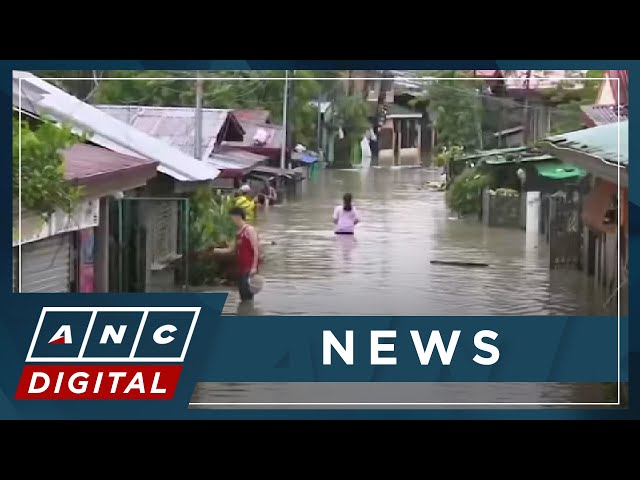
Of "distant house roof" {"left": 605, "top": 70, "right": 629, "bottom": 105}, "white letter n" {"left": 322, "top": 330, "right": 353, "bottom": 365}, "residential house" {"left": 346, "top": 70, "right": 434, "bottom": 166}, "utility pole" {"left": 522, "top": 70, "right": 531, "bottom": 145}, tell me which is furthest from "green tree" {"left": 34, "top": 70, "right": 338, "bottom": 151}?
"distant house roof" {"left": 605, "top": 70, "right": 629, "bottom": 105}

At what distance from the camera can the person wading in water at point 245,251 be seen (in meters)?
9.18

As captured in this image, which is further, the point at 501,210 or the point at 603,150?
the point at 501,210

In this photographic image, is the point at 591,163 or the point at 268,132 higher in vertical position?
the point at 268,132

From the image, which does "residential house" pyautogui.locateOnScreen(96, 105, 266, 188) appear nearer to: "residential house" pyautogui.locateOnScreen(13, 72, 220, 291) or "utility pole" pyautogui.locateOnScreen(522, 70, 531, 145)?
"residential house" pyautogui.locateOnScreen(13, 72, 220, 291)

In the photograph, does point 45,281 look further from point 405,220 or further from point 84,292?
point 405,220

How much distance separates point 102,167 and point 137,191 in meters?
0.18

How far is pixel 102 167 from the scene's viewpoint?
9.13 meters

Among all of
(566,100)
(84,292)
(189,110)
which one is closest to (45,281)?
(84,292)

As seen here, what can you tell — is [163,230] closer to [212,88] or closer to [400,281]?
[212,88]

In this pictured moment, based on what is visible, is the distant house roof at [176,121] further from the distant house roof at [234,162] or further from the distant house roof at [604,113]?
the distant house roof at [604,113]

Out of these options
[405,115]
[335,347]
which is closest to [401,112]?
[405,115]

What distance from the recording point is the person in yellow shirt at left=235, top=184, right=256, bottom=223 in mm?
9180

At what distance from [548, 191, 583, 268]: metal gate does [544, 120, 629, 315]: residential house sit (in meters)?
0.03

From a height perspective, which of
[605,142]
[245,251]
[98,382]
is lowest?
[98,382]
